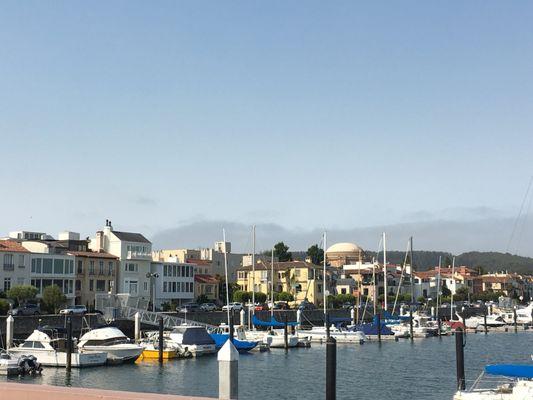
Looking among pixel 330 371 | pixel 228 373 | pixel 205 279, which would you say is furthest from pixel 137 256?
pixel 228 373

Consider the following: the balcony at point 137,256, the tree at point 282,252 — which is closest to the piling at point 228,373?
the balcony at point 137,256

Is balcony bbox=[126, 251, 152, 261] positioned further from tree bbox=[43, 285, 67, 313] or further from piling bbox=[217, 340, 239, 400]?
Result: piling bbox=[217, 340, 239, 400]

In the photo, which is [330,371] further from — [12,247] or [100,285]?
[100,285]

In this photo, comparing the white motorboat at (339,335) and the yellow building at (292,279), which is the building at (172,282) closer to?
the yellow building at (292,279)

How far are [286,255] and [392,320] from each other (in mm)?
68151

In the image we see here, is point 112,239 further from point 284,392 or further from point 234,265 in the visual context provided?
point 284,392

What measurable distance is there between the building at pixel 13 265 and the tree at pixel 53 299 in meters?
5.61

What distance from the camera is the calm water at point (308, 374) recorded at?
46.6 m

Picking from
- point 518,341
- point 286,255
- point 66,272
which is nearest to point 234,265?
point 286,255

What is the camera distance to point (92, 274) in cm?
10256

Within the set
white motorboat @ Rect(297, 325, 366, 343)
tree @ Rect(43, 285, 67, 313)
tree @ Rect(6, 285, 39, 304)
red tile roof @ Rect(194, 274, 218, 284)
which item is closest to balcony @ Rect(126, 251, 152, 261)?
red tile roof @ Rect(194, 274, 218, 284)

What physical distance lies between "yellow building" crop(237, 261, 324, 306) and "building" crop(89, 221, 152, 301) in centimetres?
3370

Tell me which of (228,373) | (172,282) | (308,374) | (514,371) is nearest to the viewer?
(228,373)

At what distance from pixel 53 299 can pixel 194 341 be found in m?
28.3
